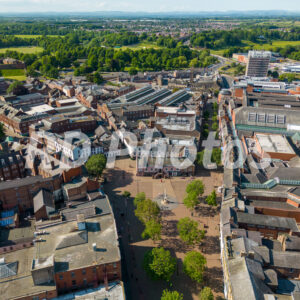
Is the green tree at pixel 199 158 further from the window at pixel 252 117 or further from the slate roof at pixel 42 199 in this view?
the slate roof at pixel 42 199

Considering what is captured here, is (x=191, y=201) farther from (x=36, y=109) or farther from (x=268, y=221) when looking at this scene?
(x=36, y=109)

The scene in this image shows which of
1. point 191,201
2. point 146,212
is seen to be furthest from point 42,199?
point 191,201

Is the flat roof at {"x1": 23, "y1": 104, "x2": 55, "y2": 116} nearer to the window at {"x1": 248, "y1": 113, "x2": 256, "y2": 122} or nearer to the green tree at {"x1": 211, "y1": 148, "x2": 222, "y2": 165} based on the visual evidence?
the green tree at {"x1": 211, "y1": 148, "x2": 222, "y2": 165}

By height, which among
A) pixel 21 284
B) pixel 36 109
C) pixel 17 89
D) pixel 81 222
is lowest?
pixel 21 284

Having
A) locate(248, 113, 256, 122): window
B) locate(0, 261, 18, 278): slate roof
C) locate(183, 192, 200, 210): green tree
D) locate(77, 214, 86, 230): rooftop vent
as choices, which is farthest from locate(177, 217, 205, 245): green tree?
locate(248, 113, 256, 122): window

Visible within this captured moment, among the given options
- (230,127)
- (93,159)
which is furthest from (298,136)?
(93,159)

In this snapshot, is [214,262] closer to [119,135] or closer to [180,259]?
[180,259]

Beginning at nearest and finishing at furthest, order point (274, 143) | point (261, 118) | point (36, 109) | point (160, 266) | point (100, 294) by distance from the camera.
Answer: point (100, 294) < point (160, 266) < point (274, 143) < point (261, 118) < point (36, 109)
